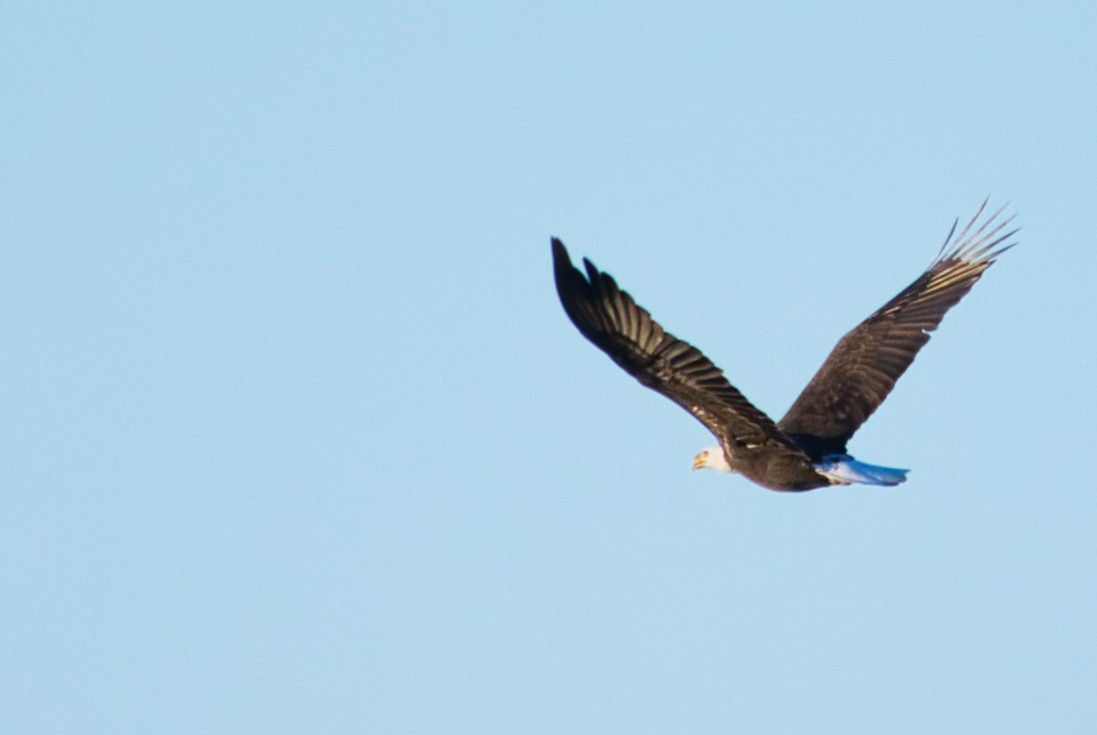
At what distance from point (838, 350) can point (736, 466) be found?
80.1 inches

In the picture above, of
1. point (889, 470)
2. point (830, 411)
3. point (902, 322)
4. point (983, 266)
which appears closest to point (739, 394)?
point (889, 470)

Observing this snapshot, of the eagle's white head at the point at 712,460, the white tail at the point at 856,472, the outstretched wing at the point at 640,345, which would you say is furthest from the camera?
the eagle's white head at the point at 712,460

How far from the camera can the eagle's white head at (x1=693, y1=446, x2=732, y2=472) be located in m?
13.1

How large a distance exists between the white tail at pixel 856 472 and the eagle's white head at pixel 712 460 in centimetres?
71

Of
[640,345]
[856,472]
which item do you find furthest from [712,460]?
[640,345]

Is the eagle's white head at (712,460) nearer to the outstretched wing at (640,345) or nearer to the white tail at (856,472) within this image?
the white tail at (856,472)

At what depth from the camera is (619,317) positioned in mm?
10852

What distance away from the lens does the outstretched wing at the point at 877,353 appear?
13.9 meters

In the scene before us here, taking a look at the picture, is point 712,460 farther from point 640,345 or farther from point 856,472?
point 640,345

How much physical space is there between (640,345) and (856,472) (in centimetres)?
241

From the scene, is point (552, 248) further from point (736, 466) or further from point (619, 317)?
point (736, 466)

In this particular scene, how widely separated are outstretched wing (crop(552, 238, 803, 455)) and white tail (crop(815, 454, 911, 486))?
39.2 inches

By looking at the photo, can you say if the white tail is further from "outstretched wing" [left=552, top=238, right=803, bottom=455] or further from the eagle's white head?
"outstretched wing" [left=552, top=238, right=803, bottom=455]

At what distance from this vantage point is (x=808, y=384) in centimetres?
1434
